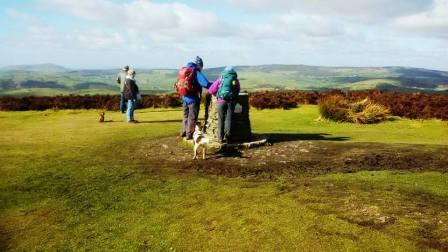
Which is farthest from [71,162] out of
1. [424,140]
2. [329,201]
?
[424,140]

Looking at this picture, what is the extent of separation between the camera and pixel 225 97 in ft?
44.0

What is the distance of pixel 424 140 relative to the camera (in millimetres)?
15305

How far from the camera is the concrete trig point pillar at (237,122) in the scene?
46.3ft

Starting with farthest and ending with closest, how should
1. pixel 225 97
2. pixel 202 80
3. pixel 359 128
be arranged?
pixel 359 128 < pixel 202 80 < pixel 225 97

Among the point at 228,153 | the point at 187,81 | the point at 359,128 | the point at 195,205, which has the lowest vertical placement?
the point at 195,205

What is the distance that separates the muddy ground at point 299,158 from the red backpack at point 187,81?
1.68m

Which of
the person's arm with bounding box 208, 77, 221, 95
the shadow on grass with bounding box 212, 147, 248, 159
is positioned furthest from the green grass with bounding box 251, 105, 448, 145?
the shadow on grass with bounding box 212, 147, 248, 159

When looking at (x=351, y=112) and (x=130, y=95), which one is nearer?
(x=130, y=95)

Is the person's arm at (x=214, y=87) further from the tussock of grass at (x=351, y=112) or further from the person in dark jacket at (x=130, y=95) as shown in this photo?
the tussock of grass at (x=351, y=112)

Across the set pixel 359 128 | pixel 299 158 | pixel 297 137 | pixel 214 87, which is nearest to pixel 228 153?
pixel 299 158

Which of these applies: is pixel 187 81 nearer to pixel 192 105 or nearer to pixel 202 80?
pixel 202 80

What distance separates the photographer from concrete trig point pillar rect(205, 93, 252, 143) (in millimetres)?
14109

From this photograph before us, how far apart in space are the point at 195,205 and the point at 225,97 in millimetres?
5893

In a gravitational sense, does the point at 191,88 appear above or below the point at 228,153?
above
